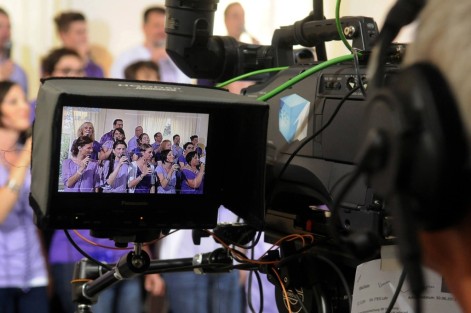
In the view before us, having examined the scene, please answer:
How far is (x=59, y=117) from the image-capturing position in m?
1.06

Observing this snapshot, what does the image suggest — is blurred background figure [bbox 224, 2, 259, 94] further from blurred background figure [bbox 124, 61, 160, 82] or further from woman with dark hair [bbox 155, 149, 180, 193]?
woman with dark hair [bbox 155, 149, 180, 193]

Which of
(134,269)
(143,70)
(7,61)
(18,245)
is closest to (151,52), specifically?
(143,70)

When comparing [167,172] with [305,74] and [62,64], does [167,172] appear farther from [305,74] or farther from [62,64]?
[62,64]

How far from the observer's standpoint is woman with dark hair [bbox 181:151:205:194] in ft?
3.92

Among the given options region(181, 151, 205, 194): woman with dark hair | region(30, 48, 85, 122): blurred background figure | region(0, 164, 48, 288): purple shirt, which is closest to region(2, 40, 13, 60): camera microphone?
region(30, 48, 85, 122): blurred background figure

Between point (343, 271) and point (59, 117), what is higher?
point (59, 117)

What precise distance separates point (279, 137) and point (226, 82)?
0.23 m

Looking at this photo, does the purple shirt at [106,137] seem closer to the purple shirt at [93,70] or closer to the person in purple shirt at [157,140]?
the person in purple shirt at [157,140]

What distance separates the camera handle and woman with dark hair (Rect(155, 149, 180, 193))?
0.42ft

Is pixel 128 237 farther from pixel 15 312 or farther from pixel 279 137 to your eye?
pixel 15 312

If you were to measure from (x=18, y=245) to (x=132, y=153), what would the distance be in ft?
6.08

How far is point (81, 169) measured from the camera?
1125mm

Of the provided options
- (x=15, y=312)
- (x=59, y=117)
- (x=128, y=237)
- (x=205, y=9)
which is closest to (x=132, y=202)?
(x=128, y=237)

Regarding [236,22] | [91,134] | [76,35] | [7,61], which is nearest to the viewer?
[91,134]
